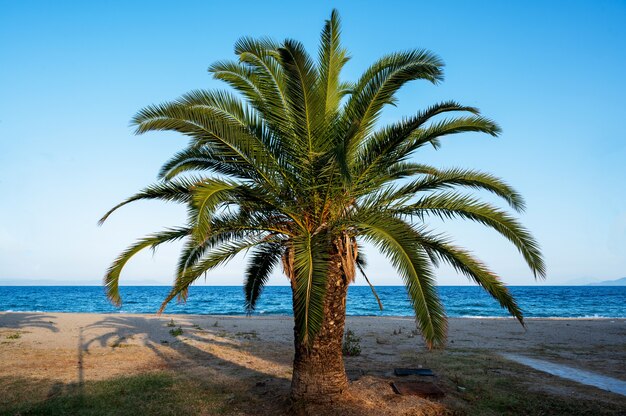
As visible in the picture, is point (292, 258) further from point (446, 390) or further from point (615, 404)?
point (615, 404)

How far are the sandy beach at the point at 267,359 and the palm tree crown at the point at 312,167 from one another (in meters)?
2.70

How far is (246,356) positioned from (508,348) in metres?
8.65

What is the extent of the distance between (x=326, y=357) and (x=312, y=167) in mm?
3247

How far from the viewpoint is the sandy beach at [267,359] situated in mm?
8195

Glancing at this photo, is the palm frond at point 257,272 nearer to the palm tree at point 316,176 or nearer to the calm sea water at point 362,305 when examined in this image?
the palm tree at point 316,176

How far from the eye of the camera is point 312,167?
7137 millimetres

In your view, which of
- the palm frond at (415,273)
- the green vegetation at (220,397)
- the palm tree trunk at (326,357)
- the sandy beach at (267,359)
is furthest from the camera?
the sandy beach at (267,359)

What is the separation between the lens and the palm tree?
22.4 ft

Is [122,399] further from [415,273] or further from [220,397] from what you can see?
[415,273]

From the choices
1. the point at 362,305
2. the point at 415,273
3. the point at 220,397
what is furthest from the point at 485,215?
the point at 362,305

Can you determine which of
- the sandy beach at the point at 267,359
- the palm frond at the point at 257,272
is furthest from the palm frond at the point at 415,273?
the palm frond at the point at 257,272

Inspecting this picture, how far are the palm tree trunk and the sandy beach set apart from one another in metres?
0.55

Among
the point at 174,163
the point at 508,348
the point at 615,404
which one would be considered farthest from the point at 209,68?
the point at 508,348

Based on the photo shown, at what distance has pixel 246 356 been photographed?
12305 millimetres
